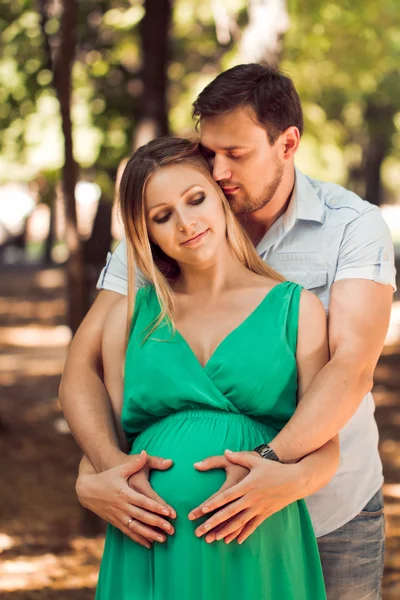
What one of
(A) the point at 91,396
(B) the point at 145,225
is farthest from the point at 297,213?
A: (A) the point at 91,396

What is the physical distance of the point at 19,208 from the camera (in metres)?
41.2

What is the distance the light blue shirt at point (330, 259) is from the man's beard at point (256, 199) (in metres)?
0.09

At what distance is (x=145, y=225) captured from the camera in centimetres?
286

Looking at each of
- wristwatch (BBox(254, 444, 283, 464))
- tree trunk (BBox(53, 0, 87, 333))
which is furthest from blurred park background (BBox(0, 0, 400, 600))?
wristwatch (BBox(254, 444, 283, 464))

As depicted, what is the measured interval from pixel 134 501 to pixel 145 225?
2.63 ft

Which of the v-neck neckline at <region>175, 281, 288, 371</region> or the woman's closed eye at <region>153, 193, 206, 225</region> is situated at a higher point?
the woman's closed eye at <region>153, 193, 206, 225</region>

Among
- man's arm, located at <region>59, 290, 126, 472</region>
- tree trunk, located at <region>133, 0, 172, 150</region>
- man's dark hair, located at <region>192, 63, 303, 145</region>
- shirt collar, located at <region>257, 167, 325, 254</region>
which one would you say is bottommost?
man's arm, located at <region>59, 290, 126, 472</region>

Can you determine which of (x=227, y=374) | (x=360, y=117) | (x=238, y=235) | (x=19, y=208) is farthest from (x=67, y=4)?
(x=19, y=208)

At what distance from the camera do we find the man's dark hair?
10.5 ft

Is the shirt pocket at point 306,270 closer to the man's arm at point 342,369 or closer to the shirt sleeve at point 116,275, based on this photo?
the man's arm at point 342,369

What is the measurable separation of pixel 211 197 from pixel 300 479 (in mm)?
865

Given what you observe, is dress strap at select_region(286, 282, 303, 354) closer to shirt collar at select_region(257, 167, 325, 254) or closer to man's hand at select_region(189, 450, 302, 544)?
man's hand at select_region(189, 450, 302, 544)

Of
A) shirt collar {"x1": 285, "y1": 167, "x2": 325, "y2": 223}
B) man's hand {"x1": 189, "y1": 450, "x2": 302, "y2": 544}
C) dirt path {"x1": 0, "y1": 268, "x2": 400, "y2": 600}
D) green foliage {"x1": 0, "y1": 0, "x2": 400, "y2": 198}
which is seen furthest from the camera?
green foliage {"x1": 0, "y1": 0, "x2": 400, "y2": 198}

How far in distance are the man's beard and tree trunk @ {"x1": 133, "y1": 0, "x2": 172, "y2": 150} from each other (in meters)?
5.84
